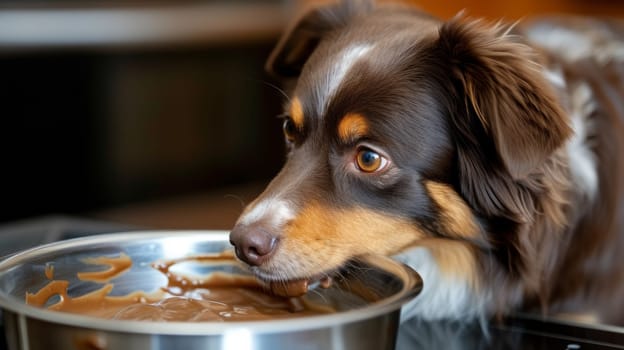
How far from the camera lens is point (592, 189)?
1.87 m

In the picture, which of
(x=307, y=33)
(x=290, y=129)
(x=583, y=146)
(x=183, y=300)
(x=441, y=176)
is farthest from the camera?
(x=307, y=33)

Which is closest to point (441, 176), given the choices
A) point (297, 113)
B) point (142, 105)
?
point (297, 113)

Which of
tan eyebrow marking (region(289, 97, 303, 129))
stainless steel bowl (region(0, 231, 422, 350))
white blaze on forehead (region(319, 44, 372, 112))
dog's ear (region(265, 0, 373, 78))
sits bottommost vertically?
stainless steel bowl (region(0, 231, 422, 350))

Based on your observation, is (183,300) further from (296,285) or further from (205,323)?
(205,323)

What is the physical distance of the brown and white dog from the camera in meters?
1.52

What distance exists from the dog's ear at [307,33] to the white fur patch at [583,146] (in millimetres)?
503

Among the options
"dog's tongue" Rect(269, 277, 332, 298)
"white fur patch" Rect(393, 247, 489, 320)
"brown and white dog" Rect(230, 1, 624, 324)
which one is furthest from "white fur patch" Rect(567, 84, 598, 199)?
"dog's tongue" Rect(269, 277, 332, 298)

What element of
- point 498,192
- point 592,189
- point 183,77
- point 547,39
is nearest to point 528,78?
point 498,192

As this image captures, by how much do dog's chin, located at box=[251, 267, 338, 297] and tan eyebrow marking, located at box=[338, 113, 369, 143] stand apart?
0.87 ft

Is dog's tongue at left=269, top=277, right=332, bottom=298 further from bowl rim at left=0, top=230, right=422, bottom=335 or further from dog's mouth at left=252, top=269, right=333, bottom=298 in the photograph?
bowl rim at left=0, top=230, right=422, bottom=335

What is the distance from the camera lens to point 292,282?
56.6 inches

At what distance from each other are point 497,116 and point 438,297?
0.43 metres

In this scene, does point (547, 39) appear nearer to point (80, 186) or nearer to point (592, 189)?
point (592, 189)

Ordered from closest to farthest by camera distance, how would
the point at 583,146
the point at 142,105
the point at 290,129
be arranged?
the point at 290,129
the point at 583,146
the point at 142,105
